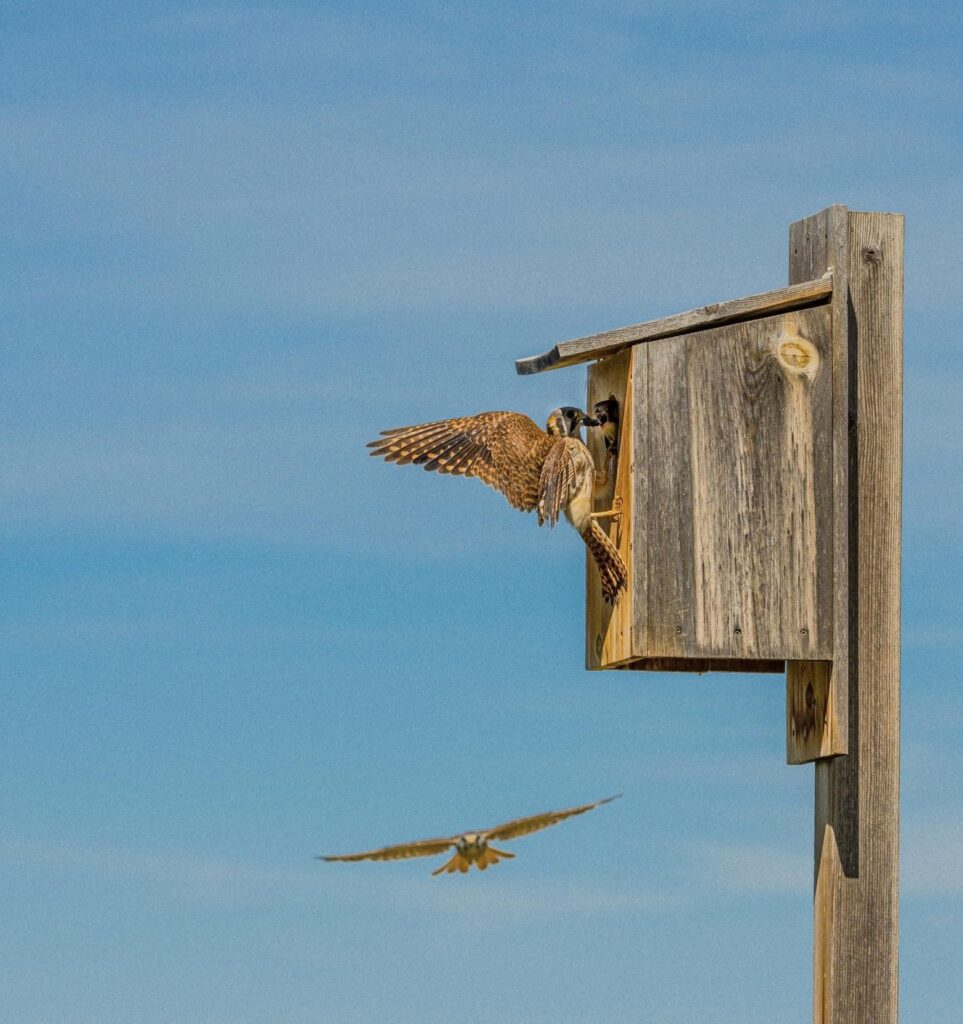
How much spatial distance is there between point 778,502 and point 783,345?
56 cm

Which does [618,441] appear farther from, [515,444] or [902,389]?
[902,389]

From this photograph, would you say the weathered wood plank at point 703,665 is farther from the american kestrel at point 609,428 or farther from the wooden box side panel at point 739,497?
the american kestrel at point 609,428

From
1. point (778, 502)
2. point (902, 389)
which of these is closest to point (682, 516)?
point (778, 502)

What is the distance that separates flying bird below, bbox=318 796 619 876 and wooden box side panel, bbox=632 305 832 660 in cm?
81

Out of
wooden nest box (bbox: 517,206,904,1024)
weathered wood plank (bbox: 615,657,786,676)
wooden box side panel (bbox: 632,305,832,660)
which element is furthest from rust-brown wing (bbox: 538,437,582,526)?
weathered wood plank (bbox: 615,657,786,676)

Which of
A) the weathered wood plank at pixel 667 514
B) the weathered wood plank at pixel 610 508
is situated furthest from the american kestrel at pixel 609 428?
the weathered wood plank at pixel 667 514

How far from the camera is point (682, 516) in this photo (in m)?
7.26

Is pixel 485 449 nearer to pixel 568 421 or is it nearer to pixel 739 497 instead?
pixel 568 421

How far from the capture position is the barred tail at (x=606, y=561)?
24.4 feet

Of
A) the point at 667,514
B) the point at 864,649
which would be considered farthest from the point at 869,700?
the point at 667,514

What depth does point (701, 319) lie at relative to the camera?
7.35 meters

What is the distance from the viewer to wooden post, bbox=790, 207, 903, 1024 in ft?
22.9

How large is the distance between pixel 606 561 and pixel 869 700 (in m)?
1.08

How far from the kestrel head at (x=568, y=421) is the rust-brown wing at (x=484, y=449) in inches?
3.3
